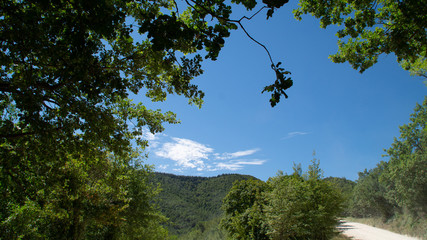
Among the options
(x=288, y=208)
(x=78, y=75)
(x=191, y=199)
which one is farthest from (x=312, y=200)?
(x=191, y=199)

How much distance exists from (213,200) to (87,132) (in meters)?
103

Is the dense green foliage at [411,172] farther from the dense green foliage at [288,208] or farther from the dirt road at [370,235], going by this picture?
the dense green foliage at [288,208]

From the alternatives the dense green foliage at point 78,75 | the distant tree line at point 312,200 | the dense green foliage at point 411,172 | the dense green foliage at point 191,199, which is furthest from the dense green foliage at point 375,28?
the dense green foliage at point 191,199

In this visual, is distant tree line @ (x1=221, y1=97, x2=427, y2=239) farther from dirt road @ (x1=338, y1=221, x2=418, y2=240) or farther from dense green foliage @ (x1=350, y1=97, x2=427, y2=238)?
dirt road @ (x1=338, y1=221, x2=418, y2=240)

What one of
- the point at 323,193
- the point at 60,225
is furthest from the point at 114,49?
the point at 323,193

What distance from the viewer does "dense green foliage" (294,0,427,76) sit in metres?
5.16

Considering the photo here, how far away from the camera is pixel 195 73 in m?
3.86

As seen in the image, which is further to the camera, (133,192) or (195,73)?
(133,192)

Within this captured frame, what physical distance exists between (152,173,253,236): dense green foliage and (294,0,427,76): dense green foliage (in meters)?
65.1

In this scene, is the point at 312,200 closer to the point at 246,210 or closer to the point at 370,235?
the point at 246,210

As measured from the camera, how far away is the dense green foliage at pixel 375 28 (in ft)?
16.9

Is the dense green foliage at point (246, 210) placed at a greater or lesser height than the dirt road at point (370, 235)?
greater

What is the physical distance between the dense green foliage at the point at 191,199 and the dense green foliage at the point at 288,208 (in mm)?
47287

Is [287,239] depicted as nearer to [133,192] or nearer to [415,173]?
[133,192]
